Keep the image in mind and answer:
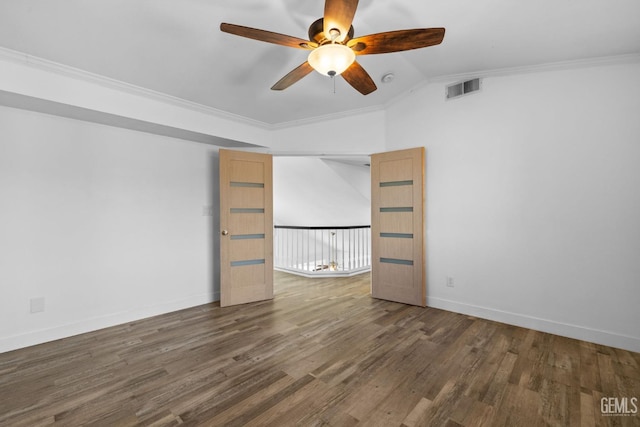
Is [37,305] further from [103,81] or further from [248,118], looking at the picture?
[248,118]

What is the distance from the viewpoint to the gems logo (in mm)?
1778

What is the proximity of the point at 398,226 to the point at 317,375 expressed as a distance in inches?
92.9

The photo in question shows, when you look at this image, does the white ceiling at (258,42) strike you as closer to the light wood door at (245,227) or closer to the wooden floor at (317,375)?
the light wood door at (245,227)

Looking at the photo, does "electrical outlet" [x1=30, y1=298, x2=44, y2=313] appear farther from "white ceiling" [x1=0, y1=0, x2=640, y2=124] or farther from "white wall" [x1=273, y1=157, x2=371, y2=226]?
"white wall" [x1=273, y1=157, x2=371, y2=226]

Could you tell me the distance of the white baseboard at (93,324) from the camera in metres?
2.72

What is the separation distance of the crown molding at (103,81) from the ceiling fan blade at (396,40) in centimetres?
250

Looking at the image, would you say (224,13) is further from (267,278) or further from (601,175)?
(601,175)

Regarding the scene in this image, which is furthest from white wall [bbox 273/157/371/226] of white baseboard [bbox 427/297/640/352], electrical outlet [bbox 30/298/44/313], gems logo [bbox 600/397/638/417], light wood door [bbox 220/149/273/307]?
gems logo [bbox 600/397/638/417]

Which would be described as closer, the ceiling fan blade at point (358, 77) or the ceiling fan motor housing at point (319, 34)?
the ceiling fan motor housing at point (319, 34)

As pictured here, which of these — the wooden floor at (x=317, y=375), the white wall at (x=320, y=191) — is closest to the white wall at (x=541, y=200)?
the wooden floor at (x=317, y=375)

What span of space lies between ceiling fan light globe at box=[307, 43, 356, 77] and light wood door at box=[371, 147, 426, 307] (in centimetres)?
226

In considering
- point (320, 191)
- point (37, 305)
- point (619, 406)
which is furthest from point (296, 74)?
point (320, 191)

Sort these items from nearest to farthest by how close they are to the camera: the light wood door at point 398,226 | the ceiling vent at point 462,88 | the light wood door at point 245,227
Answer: the ceiling vent at point 462,88 < the light wood door at point 398,226 < the light wood door at point 245,227

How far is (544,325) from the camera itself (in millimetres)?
2947
